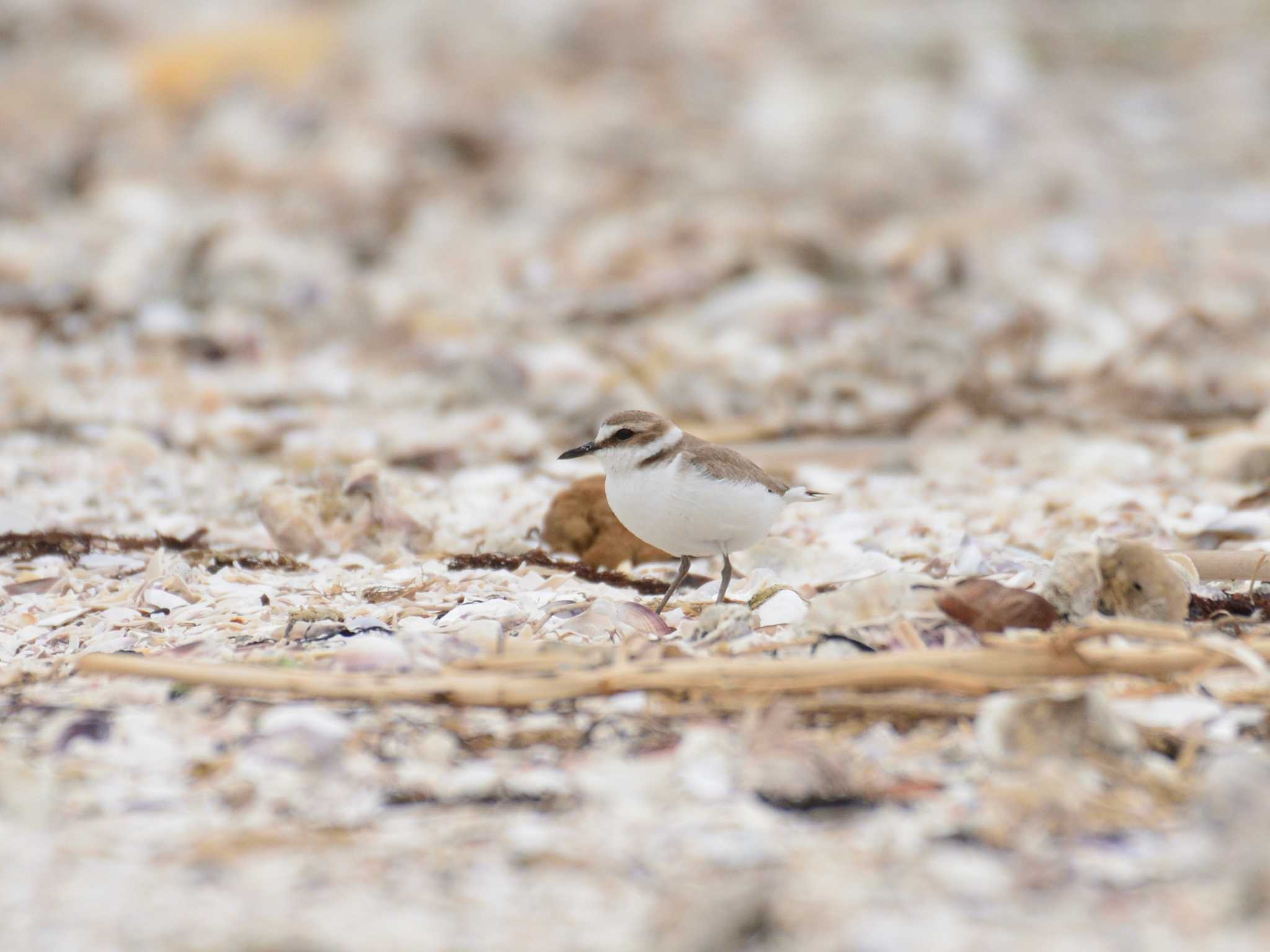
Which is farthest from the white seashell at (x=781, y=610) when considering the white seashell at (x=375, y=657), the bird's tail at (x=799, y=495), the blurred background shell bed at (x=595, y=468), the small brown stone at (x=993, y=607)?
the white seashell at (x=375, y=657)

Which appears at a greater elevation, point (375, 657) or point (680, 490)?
point (680, 490)

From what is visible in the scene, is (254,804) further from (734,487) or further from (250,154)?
(250,154)

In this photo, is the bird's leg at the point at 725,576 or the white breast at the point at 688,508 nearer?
the white breast at the point at 688,508

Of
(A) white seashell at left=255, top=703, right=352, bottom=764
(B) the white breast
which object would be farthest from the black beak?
(A) white seashell at left=255, top=703, right=352, bottom=764

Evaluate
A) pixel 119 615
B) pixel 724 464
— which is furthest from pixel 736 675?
pixel 119 615

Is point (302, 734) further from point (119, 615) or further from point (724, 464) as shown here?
point (724, 464)

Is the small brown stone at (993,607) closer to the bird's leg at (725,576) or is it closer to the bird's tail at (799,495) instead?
the bird's leg at (725,576)
